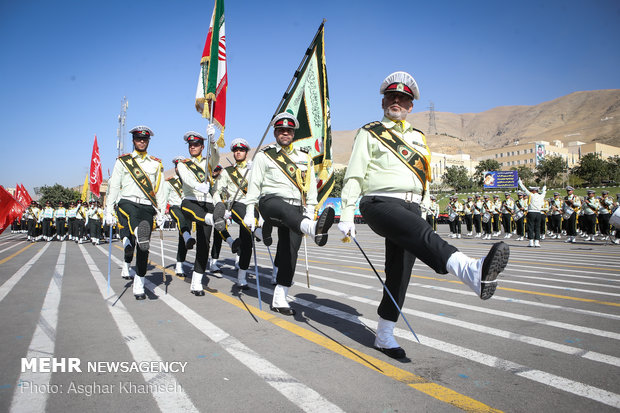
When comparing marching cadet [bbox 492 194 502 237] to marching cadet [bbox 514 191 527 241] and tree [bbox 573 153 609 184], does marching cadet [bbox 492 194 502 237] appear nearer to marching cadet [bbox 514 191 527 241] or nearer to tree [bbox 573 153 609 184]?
marching cadet [bbox 514 191 527 241]

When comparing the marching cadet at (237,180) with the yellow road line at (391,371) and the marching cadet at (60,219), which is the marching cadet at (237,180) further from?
the marching cadet at (60,219)

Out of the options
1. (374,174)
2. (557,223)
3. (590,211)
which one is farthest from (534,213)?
(374,174)

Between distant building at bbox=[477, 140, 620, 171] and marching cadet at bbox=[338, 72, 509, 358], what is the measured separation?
158446 mm

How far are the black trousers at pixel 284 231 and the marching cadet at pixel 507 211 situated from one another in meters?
18.4

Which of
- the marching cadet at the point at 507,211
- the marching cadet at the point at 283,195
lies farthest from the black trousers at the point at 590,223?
the marching cadet at the point at 283,195

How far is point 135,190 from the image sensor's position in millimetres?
6137

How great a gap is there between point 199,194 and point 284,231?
2.42m

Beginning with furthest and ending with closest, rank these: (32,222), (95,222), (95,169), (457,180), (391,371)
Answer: (457,180), (32,222), (95,169), (95,222), (391,371)

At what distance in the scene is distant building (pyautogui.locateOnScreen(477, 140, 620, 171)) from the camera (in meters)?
148

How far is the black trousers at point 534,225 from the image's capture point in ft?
49.8

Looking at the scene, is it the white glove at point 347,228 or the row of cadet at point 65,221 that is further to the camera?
the row of cadet at point 65,221

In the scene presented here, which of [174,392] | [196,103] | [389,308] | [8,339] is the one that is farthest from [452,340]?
[196,103]

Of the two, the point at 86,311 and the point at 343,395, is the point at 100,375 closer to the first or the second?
the point at 343,395

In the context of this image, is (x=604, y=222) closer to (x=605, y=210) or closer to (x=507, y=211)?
(x=605, y=210)
